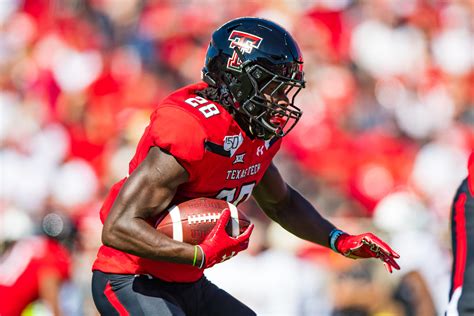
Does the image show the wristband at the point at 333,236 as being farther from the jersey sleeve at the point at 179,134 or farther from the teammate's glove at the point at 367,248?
the jersey sleeve at the point at 179,134

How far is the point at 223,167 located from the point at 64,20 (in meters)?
8.08

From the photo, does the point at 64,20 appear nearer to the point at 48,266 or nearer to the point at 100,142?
the point at 100,142

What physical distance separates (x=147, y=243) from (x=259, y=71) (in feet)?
2.94

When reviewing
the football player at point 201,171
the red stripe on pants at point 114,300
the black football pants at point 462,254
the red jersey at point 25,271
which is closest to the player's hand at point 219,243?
the football player at point 201,171

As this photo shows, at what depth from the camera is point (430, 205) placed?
8.37m

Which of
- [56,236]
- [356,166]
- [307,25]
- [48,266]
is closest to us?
[48,266]

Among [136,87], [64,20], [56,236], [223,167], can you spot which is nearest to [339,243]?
[223,167]

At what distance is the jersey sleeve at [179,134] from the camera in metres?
3.66

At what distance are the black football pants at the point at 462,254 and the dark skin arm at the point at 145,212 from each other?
45.8 inches

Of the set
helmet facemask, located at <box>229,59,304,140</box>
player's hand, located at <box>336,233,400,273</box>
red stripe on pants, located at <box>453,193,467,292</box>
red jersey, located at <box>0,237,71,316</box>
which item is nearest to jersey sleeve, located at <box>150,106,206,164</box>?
helmet facemask, located at <box>229,59,304,140</box>

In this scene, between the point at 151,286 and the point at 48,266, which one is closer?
the point at 151,286

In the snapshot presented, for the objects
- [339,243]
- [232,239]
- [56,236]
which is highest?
[232,239]

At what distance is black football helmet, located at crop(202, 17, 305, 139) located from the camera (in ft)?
13.1

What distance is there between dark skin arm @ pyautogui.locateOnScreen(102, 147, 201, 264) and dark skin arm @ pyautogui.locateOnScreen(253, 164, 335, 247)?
93 cm
